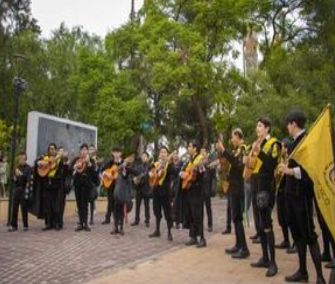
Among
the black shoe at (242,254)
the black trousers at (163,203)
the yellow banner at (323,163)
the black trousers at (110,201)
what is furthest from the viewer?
the black trousers at (110,201)

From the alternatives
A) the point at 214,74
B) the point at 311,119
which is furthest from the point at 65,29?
the point at 311,119

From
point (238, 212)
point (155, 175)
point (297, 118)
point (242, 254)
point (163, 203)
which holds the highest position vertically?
point (297, 118)

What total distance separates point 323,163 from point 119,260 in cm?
398

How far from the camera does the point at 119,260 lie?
1016cm

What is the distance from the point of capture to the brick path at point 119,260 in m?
8.70

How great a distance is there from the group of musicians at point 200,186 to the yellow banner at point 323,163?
365 mm

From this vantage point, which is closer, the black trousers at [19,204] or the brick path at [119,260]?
the brick path at [119,260]

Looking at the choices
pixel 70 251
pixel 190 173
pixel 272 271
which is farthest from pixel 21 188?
pixel 272 271

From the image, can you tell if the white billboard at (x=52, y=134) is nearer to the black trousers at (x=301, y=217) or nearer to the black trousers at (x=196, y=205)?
the black trousers at (x=196, y=205)

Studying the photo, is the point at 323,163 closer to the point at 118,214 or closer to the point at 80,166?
the point at 118,214

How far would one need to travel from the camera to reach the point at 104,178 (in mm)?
14516

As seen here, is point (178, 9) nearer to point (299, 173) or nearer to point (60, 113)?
point (60, 113)

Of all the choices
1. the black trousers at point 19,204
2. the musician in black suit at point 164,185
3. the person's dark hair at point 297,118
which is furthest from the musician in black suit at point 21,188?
the person's dark hair at point 297,118

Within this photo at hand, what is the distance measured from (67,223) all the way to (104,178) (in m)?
→ 2.25
